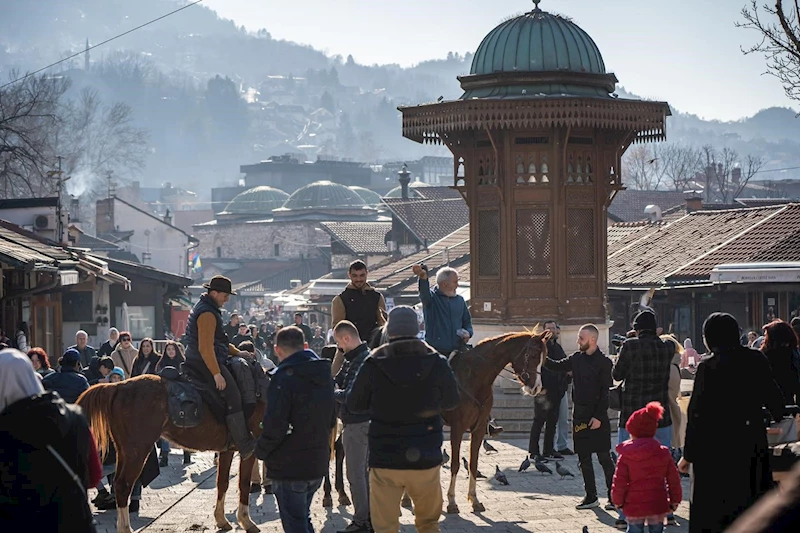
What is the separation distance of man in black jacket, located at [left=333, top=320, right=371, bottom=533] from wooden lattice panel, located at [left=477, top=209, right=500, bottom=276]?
32.2ft

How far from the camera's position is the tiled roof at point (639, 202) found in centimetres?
7162

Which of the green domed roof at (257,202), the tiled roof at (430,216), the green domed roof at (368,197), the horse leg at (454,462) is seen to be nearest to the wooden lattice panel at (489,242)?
the horse leg at (454,462)

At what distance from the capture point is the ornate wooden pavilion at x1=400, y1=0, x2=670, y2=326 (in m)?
20.3

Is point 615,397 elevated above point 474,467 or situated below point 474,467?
above

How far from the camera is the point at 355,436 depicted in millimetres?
11047

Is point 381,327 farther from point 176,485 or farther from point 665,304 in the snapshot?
point 665,304

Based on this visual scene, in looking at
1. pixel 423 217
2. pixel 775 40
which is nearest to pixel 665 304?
pixel 775 40

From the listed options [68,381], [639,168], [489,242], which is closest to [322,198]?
[639,168]

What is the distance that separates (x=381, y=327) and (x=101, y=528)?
9.87ft

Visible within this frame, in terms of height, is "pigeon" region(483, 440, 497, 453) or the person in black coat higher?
the person in black coat

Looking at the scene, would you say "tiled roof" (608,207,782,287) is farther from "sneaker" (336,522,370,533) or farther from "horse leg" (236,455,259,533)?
"sneaker" (336,522,370,533)

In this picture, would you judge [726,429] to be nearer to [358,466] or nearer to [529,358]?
[358,466]

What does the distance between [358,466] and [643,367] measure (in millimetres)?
2502

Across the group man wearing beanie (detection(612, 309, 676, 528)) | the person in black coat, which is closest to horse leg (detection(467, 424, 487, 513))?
man wearing beanie (detection(612, 309, 676, 528))
